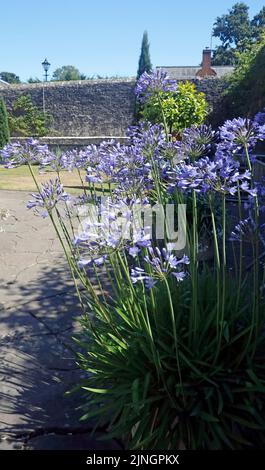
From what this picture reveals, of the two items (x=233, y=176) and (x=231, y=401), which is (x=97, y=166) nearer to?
(x=233, y=176)

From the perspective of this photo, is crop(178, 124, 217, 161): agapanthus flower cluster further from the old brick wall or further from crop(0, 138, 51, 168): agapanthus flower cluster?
the old brick wall

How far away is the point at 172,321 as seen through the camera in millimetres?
1510

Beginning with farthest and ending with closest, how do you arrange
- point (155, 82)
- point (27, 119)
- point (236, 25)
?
1. point (236, 25)
2. point (27, 119)
3. point (155, 82)

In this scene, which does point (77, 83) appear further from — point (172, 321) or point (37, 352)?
point (172, 321)

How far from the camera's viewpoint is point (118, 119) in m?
20.6

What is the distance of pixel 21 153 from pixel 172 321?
91 cm

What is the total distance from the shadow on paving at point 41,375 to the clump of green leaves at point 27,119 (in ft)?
58.9

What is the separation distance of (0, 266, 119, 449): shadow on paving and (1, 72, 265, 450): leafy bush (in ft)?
0.46

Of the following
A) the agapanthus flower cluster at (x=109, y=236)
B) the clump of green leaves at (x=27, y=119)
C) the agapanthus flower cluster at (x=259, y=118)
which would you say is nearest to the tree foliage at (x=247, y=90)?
the agapanthus flower cluster at (x=259, y=118)

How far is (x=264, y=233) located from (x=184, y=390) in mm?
1305

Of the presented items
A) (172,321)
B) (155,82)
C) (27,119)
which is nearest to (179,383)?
(172,321)

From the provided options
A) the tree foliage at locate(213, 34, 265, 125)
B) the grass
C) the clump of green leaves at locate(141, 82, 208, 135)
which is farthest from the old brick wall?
the clump of green leaves at locate(141, 82, 208, 135)

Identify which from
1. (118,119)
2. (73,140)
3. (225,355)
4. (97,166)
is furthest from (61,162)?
(118,119)

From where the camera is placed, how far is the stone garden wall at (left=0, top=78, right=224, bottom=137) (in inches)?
805
